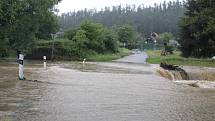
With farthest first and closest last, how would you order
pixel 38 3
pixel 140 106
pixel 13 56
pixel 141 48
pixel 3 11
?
pixel 141 48 < pixel 13 56 < pixel 38 3 < pixel 3 11 < pixel 140 106

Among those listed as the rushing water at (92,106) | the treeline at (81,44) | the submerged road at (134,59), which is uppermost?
the treeline at (81,44)

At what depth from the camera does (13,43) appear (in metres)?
44.4

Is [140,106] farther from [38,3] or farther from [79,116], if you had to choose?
[38,3]

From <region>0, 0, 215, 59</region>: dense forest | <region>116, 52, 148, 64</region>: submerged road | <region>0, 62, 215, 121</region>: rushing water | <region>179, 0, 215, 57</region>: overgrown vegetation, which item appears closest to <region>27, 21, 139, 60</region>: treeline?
<region>0, 0, 215, 59</region>: dense forest

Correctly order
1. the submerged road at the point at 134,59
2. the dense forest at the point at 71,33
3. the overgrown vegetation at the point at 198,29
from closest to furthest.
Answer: the dense forest at the point at 71,33
the overgrown vegetation at the point at 198,29
the submerged road at the point at 134,59

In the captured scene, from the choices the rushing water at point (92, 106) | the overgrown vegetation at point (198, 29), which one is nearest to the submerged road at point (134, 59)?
the overgrown vegetation at point (198, 29)

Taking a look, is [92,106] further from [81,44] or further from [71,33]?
[71,33]

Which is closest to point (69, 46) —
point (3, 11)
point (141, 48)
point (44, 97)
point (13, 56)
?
point (13, 56)

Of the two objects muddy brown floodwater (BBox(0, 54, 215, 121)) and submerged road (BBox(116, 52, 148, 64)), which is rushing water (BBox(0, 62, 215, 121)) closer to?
muddy brown floodwater (BBox(0, 54, 215, 121))

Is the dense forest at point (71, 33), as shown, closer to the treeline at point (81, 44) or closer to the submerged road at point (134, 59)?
the treeline at point (81, 44)

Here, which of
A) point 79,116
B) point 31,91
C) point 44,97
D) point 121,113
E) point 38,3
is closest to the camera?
point 79,116

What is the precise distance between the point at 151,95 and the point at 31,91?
14.9 ft

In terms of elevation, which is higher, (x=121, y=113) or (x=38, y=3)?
(x=38, y=3)

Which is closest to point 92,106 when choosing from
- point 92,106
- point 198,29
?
point 92,106
